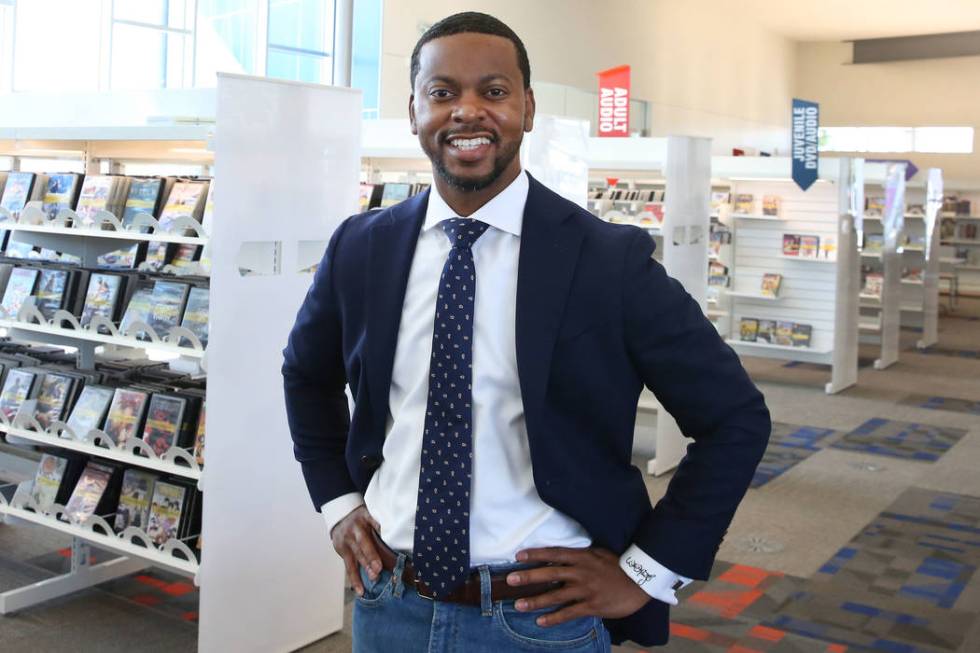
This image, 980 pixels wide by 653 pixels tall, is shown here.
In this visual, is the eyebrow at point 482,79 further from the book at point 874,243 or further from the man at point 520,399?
the book at point 874,243

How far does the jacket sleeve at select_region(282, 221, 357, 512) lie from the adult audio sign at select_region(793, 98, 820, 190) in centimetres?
778

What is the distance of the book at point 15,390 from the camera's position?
4.16 meters

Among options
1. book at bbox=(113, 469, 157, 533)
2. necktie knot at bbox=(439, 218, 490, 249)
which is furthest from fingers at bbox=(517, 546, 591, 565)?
book at bbox=(113, 469, 157, 533)

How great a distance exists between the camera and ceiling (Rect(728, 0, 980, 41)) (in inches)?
747

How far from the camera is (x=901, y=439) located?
765cm

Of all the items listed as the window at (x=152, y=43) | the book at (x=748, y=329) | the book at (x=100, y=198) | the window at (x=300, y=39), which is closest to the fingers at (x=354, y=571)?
the book at (x=100, y=198)

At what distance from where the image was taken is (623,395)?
1399 millimetres

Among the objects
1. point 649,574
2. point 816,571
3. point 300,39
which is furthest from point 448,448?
point 300,39

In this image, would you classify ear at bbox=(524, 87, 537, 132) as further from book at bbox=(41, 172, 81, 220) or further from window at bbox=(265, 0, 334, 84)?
window at bbox=(265, 0, 334, 84)

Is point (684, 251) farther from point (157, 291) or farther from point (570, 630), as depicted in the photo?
point (570, 630)

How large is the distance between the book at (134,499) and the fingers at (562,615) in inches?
107

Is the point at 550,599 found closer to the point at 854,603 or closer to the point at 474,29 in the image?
the point at 474,29

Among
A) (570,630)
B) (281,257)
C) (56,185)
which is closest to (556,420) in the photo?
(570,630)

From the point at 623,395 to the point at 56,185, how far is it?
3374mm
